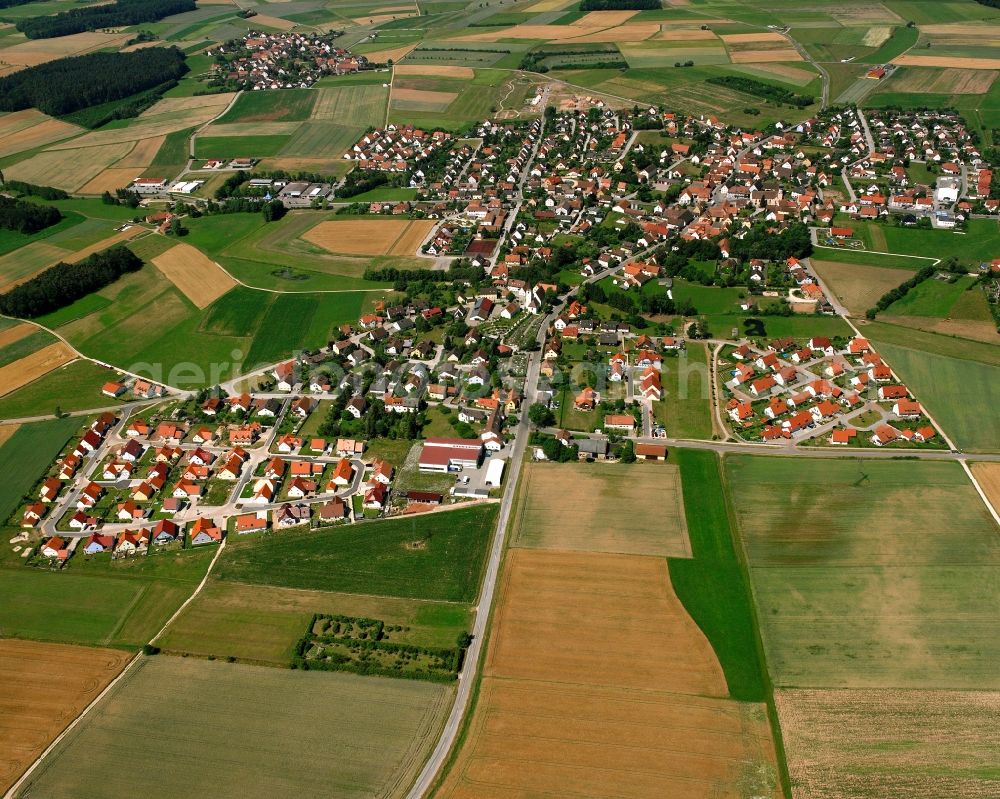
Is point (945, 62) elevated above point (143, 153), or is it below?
above

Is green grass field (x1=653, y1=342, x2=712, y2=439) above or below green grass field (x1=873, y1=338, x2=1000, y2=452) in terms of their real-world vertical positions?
below

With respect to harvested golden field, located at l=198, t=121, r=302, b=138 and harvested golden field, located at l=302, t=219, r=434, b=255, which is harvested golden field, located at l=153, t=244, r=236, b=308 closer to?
harvested golden field, located at l=302, t=219, r=434, b=255

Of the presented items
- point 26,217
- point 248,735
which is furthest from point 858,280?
point 26,217

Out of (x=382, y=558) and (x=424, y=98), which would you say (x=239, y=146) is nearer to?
(x=424, y=98)

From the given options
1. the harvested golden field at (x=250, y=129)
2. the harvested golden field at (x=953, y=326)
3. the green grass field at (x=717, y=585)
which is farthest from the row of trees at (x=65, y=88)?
the harvested golden field at (x=953, y=326)

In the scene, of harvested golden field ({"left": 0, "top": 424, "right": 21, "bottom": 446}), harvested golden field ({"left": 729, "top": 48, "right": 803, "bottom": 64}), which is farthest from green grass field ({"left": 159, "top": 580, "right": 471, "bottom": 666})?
harvested golden field ({"left": 729, "top": 48, "right": 803, "bottom": 64})

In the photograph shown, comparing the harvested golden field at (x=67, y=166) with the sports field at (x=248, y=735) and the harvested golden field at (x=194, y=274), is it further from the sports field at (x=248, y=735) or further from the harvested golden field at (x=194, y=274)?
the sports field at (x=248, y=735)
